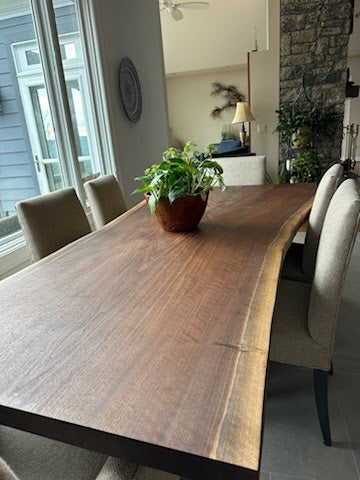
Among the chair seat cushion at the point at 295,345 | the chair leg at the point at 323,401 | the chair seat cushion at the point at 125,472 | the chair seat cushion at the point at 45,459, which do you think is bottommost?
the chair leg at the point at 323,401

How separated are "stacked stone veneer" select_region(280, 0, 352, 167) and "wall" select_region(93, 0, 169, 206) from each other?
188 cm

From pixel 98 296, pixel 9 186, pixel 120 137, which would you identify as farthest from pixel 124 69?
pixel 98 296

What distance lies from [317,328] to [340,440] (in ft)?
1.75

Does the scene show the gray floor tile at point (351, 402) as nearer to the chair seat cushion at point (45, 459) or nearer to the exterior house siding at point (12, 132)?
the chair seat cushion at point (45, 459)

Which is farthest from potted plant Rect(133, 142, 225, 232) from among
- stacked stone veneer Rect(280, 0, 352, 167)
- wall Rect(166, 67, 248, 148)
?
wall Rect(166, 67, 248, 148)

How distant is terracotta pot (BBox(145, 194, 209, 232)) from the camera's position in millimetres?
1528

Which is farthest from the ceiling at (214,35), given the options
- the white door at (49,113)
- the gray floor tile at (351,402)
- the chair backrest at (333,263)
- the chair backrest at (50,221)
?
the gray floor tile at (351,402)

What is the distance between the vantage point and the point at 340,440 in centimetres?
143

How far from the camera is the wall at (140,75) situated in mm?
3264

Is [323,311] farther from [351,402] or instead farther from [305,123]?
[305,123]

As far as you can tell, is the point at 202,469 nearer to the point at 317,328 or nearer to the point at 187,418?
the point at 187,418

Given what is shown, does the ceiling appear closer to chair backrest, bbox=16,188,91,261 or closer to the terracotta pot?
chair backrest, bbox=16,188,91,261

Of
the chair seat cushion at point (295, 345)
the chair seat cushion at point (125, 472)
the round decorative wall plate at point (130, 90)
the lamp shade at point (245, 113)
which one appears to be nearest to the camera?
the chair seat cushion at point (125, 472)

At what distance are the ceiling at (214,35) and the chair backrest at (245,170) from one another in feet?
15.0
